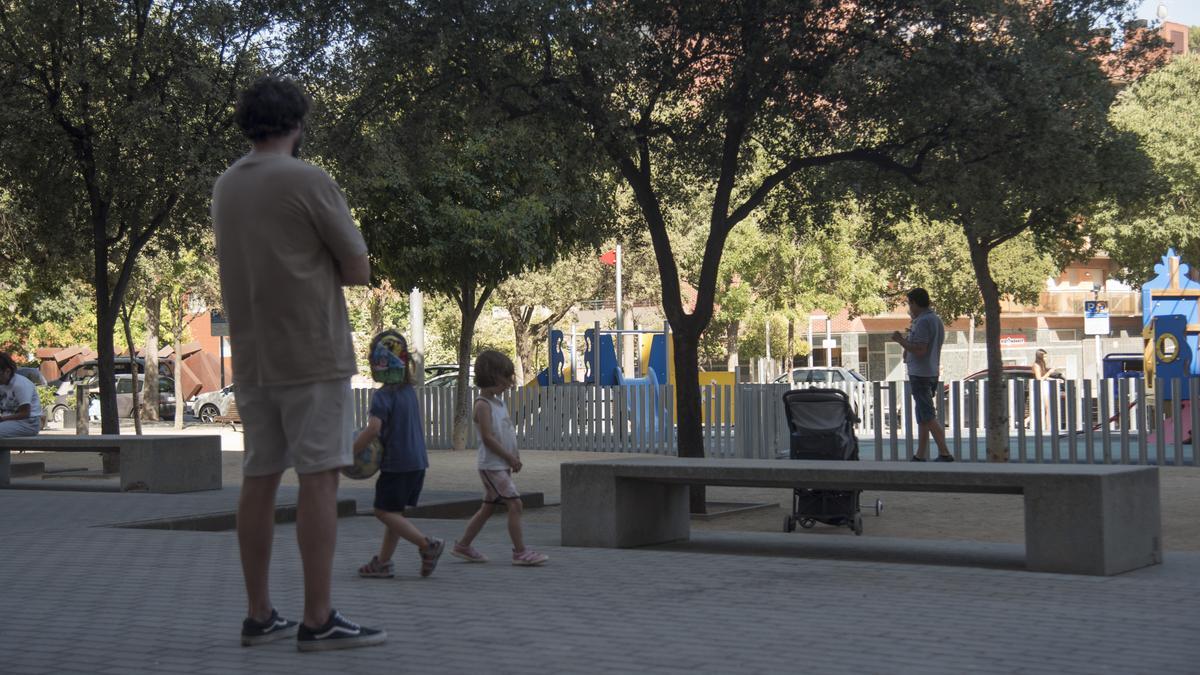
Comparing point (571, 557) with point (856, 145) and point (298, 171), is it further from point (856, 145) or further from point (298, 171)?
point (856, 145)

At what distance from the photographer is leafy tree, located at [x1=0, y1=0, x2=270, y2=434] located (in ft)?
54.5

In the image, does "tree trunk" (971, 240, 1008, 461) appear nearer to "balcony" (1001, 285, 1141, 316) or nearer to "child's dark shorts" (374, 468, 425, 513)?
"child's dark shorts" (374, 468, 425, 513)

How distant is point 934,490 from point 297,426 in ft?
14.4

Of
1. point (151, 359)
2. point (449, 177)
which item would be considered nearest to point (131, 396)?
point (151, 359)

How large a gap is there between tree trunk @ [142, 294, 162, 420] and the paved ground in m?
35.6

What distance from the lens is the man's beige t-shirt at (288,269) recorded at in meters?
4.82

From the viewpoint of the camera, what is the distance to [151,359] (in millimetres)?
44188

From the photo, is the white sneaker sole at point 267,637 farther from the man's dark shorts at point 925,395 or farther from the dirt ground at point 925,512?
the man's dark shorts at point 925,395

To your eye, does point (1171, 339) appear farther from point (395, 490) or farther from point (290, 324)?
point (290, 324)

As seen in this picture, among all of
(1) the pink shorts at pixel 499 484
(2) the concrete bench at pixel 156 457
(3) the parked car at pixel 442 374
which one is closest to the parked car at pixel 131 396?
(3) the parked car at pixel 442 374

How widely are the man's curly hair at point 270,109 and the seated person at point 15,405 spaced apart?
36.3ft

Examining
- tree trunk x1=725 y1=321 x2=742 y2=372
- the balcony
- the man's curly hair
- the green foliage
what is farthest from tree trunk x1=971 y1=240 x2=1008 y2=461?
the balcony

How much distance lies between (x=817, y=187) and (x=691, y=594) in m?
9.22

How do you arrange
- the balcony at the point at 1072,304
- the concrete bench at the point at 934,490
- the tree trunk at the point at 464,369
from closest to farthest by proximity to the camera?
the concrete bench at the point at 934,490 < the tree trunk at the point at 464,369 < the balcony at the point at 1072,304
